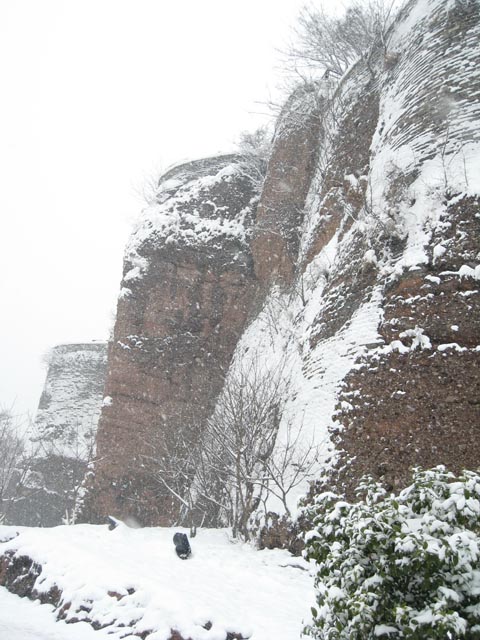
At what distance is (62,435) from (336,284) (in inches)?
844

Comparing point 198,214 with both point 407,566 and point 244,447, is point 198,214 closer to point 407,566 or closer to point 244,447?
point 244,447

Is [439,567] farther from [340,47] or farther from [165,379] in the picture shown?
[340,47]

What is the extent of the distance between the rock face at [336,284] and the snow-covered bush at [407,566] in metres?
4.09

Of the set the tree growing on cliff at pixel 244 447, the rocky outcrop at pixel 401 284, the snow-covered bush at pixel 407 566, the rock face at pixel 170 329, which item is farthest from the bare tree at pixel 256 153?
the snow-covered bush at pixel 407 566

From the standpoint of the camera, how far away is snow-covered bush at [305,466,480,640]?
9.68 ft

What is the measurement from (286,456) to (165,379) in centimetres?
831

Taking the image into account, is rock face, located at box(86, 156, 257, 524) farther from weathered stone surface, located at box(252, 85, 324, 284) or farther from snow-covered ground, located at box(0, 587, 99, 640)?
snow-covered ground, located at box(0, 587, 99, 640)

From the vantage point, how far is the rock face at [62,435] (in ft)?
79.7

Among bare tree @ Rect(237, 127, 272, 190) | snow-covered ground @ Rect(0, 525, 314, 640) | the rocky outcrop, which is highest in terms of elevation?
bare tree @ Rect(237, 127, 272, 190)

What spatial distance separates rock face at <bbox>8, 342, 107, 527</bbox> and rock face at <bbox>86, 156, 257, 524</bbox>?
4832 millimetres

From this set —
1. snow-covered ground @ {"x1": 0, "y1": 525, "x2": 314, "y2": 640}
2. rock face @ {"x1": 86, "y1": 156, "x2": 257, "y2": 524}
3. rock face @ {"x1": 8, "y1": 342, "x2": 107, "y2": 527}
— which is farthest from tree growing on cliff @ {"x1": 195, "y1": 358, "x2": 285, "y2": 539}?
rock face @ {"x1": 8, "y1": 342, "x2": 107, "y2": 527}

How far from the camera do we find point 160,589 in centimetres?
684

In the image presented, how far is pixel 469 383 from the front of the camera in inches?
292

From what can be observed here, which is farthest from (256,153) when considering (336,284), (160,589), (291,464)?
(160,589)
